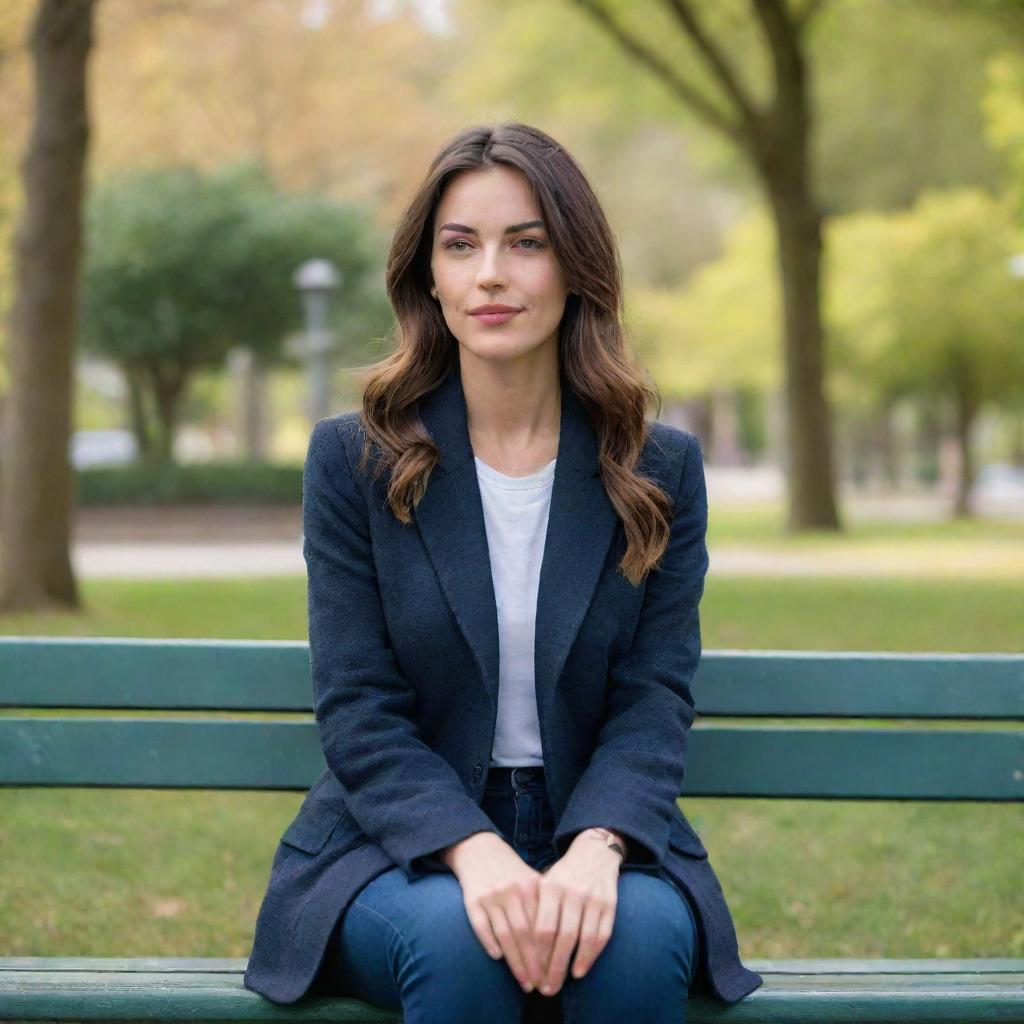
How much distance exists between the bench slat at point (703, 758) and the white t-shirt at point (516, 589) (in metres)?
0.55

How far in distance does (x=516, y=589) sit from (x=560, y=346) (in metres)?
0.49

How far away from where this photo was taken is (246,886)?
15.9ft

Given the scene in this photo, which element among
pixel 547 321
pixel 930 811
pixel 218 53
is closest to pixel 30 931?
pixel 547 321

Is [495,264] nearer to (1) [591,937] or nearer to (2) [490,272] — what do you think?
(2) [490,272]

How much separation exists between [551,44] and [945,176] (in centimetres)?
1235

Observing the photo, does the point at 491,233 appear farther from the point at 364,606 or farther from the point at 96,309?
the point at 96,309

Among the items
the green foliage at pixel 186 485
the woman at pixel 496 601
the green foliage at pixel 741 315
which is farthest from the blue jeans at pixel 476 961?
the green foliage at pixel 741 315

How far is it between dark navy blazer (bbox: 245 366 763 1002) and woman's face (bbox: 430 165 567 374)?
178 millimetres

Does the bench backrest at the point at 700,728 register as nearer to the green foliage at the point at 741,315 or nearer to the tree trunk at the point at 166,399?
the tree trunk at the point at 166,399

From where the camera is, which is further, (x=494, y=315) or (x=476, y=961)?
(x=494, y=315)

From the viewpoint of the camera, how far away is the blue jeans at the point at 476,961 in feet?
7.76

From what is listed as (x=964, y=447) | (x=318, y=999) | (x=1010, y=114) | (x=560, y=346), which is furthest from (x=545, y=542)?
(x=964, y=447)

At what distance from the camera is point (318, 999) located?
264 centimetres

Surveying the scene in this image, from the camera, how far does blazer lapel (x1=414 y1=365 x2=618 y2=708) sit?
8.91 ft
